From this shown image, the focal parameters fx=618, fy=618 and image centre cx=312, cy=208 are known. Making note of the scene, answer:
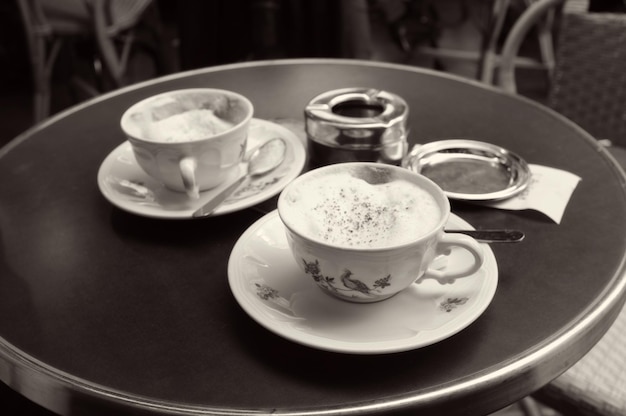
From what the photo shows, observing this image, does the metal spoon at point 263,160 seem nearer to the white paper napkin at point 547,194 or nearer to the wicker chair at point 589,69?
the white paper napkin at point 547,194

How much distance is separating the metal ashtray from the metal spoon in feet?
0.50

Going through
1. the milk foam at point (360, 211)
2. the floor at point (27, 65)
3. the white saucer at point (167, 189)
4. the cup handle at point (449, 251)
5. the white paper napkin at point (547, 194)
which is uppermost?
the milk foam at point (360, 211)

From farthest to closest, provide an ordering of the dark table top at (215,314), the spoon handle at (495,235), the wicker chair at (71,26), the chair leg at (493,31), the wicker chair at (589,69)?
the chair leg at (493,31), the wicker chair at (71,26), the wicker chair at (589,69), the spoon handle at (495,235), the dark table top at (215,314)

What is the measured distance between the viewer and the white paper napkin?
673 mm

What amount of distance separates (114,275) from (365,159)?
0.30 m

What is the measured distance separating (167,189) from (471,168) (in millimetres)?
361

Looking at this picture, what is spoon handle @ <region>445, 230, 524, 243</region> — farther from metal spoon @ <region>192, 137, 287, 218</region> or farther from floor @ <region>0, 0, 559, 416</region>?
floor @ <region>0, 0, 559, 416</region>

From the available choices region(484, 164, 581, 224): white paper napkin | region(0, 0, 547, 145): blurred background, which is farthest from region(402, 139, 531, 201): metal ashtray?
region(0, 0, 547, 145): blurred background

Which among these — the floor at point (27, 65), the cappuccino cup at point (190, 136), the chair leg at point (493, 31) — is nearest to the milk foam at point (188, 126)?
the cappuccino cup at point (190, 136)

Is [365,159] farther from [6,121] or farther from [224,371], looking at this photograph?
[6,121]

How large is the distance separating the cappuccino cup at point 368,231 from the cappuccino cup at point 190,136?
137 mm

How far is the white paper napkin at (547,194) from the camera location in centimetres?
67

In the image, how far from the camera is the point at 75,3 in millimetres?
2057

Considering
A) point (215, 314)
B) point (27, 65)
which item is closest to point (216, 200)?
point (215, 314)
